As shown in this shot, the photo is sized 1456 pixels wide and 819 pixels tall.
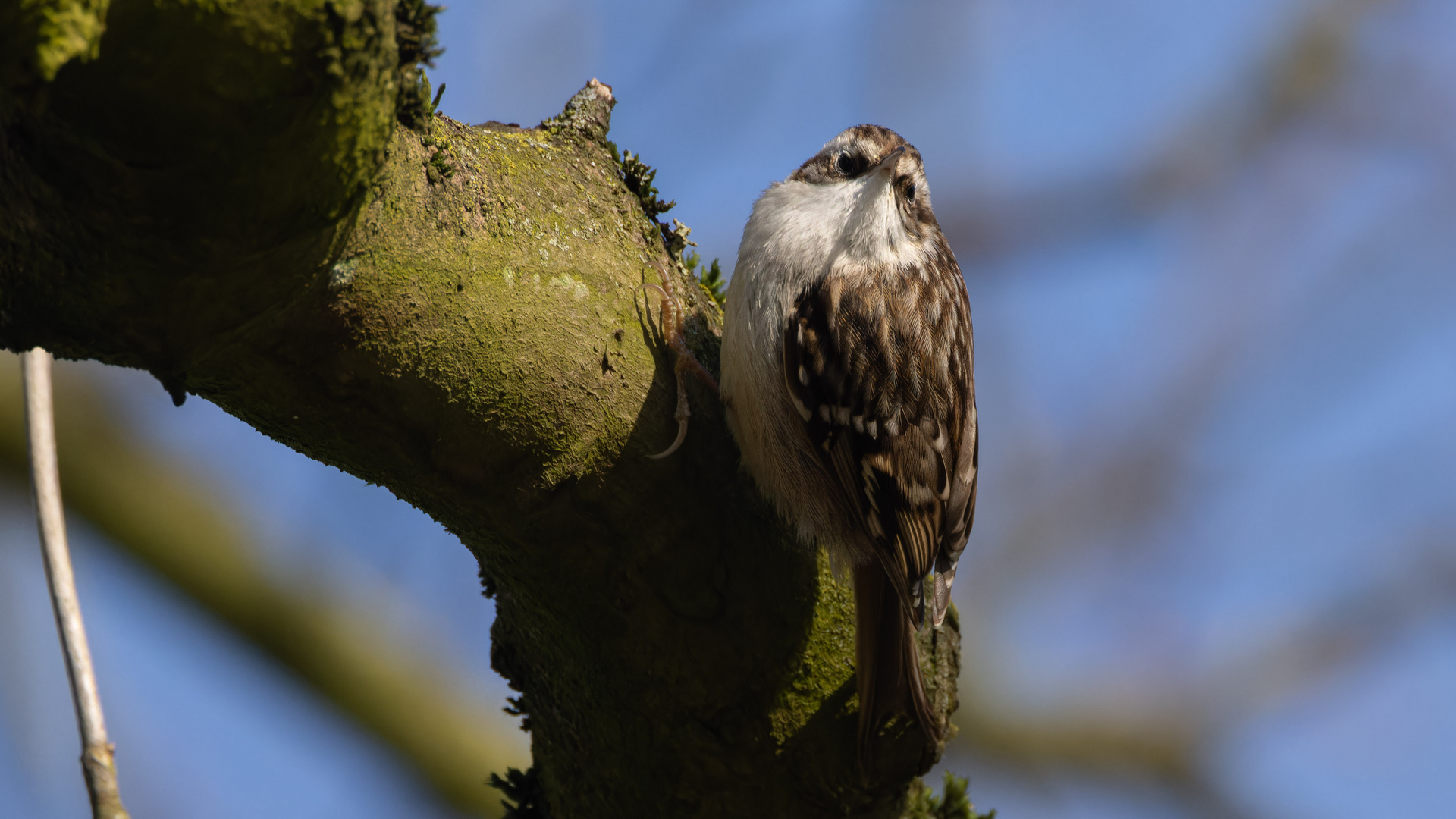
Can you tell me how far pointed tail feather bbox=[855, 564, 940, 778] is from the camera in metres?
2.10


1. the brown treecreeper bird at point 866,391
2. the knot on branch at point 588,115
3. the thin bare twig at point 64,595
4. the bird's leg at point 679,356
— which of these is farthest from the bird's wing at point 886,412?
the thin bare twig at point 64,595

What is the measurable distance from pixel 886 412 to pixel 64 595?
1653mm

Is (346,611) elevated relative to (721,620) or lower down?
elevated

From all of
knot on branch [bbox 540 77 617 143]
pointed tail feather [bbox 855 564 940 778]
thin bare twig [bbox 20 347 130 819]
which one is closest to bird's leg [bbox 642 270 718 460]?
knot on branch [bbox 540 77 617 143]

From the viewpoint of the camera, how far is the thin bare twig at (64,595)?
1.35 m

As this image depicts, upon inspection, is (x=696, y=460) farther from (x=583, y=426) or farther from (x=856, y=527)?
(x=856, y=527)

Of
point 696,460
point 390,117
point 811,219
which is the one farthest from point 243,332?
point 811,219

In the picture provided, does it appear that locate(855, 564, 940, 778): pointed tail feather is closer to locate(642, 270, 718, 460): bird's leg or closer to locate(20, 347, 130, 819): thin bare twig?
locate(642, 270, 718, 460): bird's leg

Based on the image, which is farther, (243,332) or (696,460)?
(696,460)

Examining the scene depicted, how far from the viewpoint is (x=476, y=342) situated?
1.62 metres

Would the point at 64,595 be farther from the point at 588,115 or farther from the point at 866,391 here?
the point at 866,391

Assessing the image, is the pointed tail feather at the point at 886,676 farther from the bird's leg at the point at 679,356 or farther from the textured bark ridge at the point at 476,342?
the bird's leg at the point at 679,356

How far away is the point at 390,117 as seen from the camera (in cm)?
123

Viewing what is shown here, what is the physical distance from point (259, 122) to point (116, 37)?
142 mm
